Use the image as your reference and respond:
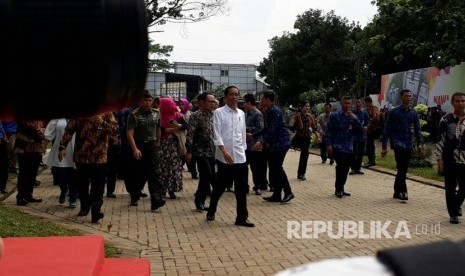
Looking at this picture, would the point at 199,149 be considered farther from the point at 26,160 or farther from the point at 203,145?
the point at 26,160

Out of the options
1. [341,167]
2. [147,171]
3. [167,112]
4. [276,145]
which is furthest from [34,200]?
[341,167]

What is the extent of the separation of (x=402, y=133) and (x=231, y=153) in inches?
128

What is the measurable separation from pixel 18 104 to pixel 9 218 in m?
6.45

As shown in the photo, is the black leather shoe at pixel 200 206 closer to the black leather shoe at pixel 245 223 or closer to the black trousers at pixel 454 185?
the black leather shoe at pixel 245 223

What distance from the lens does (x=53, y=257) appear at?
4422 mm

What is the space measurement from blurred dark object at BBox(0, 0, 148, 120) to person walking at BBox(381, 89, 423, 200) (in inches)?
344

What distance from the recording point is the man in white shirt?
724cm

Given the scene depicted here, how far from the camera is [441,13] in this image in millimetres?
13336

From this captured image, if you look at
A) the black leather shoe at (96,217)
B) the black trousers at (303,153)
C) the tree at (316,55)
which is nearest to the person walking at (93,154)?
the black leather shoe at (96,217)

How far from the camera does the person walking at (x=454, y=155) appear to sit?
7.39m

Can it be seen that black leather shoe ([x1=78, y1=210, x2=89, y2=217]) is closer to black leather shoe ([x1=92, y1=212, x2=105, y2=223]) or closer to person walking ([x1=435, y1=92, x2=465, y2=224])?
black leather shoe ([x1=92, y1=212, x2=105, y2=223])

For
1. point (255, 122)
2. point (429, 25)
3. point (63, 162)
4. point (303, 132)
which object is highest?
point (429, 25)

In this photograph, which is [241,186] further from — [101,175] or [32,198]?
[32,198]

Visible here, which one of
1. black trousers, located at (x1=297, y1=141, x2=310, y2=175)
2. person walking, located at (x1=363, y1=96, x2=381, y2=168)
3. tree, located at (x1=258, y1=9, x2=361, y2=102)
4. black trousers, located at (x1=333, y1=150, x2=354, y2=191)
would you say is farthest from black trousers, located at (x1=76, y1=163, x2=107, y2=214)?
tree, located at (x1=258, y1=9, x2=361, y2=102)
